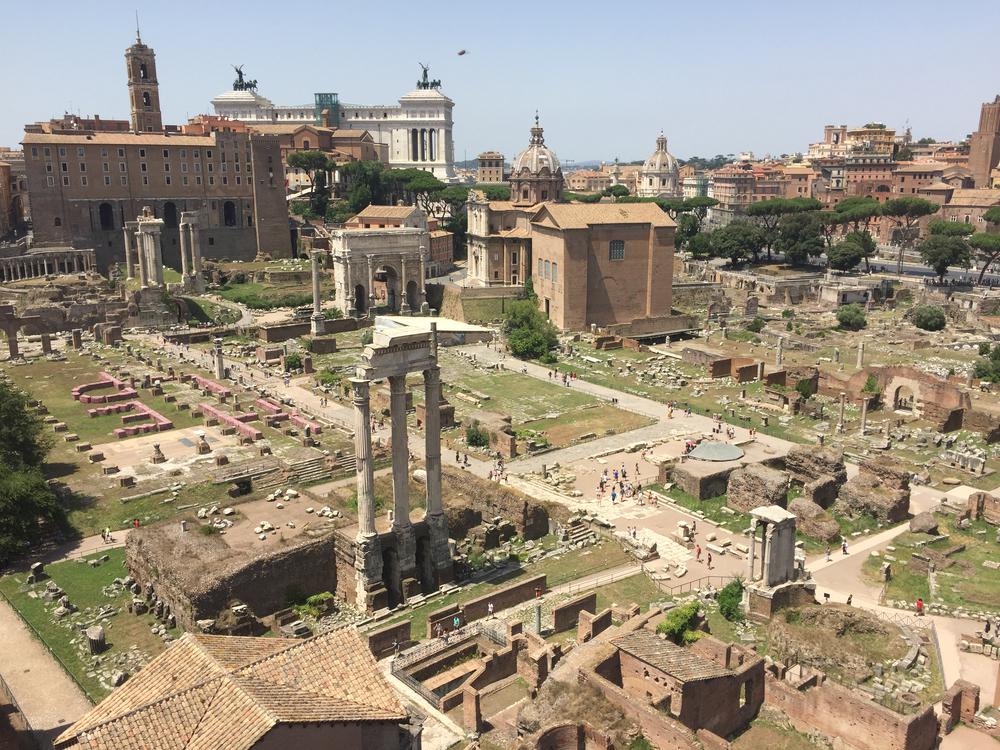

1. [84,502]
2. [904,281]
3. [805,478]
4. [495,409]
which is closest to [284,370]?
[495,409]

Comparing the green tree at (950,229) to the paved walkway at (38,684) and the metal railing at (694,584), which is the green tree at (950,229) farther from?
the paved walkway at (38,684)

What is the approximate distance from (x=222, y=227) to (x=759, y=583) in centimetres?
7855

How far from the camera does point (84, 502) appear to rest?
34.3 metres

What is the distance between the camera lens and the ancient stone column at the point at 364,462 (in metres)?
25.0

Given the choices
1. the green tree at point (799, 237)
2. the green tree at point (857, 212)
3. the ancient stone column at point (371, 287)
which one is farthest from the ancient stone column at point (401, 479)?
the green tree at point (857, 212)

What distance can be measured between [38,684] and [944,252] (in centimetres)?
8127

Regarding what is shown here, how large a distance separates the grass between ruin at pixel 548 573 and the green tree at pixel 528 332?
30690mm

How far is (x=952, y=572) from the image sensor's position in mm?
28125

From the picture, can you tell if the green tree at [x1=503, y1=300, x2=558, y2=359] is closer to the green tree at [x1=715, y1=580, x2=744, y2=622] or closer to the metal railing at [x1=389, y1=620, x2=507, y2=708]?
the green tree at [x1=715, y1=580, x2=744, y2=622]

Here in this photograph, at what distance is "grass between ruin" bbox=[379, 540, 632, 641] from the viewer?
25320 millimetres

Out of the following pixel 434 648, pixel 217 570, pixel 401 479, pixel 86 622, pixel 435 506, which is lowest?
pixel 86 622

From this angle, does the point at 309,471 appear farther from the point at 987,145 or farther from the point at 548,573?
the point at 987,145

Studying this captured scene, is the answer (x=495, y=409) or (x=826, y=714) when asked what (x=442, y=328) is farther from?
(x=495, y=409)

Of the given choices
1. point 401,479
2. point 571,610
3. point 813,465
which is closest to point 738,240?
point 813,465
